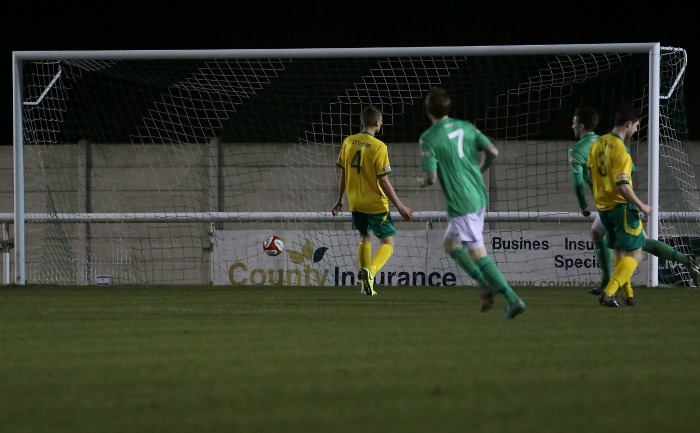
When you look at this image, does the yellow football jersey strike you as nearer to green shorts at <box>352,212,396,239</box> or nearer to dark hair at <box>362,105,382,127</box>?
dark hair at <box>362,105,382,127</box>

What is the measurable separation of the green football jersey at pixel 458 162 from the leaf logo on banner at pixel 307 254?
23.8 ft

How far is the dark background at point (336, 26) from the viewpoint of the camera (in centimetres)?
2300

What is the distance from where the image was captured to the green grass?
4.15 meters

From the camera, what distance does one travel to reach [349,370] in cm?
546

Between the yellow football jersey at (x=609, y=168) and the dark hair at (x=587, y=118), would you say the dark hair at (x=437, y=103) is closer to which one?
the yellow football jersey at (x=609, y=168)

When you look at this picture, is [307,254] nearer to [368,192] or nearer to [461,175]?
[368,192]

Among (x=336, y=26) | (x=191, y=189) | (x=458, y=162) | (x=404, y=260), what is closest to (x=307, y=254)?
(x=404, y=260)

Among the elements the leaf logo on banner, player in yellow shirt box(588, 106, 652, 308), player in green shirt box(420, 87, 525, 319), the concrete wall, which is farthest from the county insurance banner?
player in green shirt box(420, 87, 525, 319)

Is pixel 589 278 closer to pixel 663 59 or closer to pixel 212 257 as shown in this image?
pixel 663 59

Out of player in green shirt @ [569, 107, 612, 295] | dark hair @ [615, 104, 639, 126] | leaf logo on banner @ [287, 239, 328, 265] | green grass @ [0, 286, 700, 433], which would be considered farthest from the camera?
leaf logo on banner @ [287, 239, 328, 265]

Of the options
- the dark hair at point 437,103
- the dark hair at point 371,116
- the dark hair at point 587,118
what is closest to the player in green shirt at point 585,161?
the dark hair at point 587,118

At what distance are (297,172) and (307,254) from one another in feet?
13.8

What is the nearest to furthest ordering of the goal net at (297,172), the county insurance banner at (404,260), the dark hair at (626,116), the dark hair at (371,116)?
the dark hair at (626,116)
the dark hair at (371,116)
the goal net at (297,172)
the county insurance banner at (404,260)

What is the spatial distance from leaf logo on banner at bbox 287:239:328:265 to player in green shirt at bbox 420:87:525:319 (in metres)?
7.24
